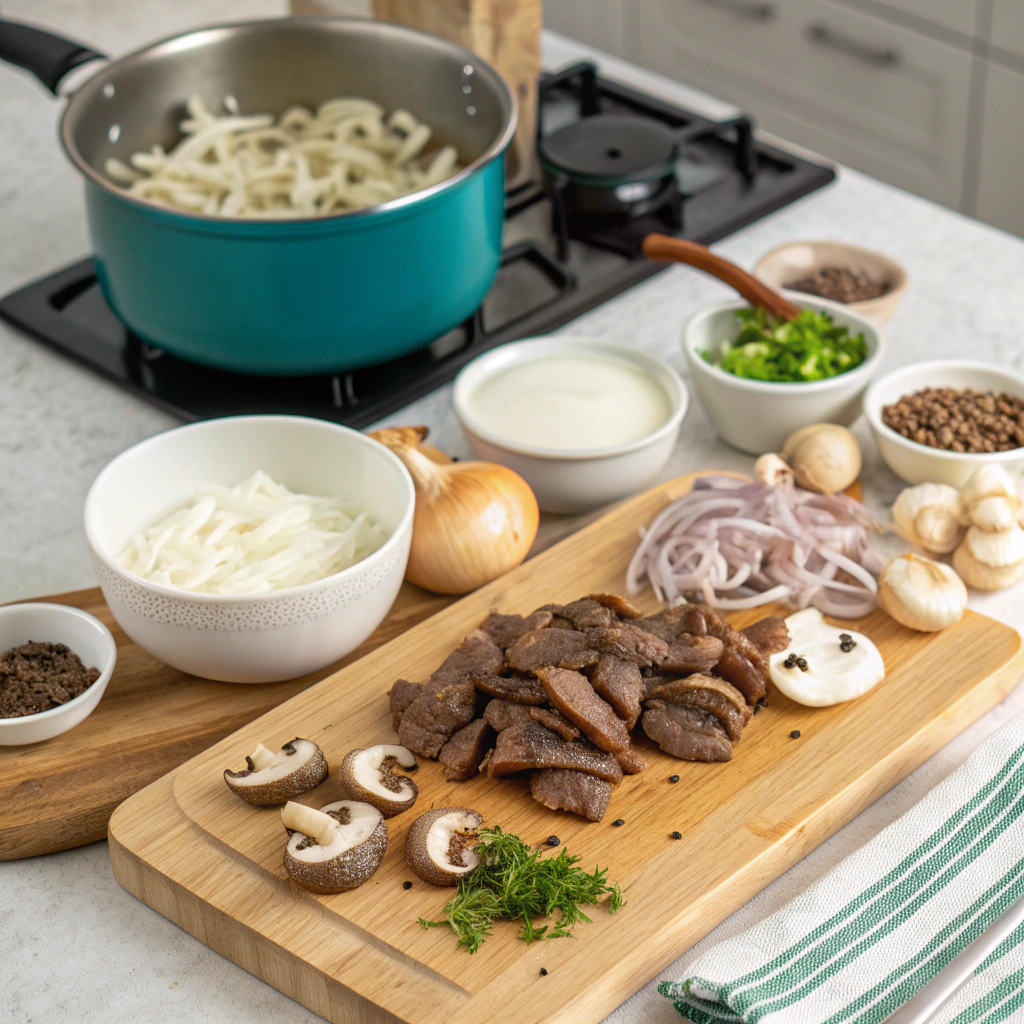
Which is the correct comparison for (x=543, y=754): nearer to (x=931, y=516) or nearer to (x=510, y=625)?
(x=510, y=625)

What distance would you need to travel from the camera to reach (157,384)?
74.0 inches

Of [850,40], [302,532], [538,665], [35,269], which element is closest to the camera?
[538,665]

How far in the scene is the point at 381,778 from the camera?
1.25 metres

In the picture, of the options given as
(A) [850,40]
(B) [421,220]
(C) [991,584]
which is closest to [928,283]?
(C) [991,584]

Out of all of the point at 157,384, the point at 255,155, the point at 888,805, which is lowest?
the point at 888,805

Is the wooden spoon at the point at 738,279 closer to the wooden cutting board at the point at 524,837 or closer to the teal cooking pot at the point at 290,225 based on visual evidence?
the teal cooking pot at the point at 290,225

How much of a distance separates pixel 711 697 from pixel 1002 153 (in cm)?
233

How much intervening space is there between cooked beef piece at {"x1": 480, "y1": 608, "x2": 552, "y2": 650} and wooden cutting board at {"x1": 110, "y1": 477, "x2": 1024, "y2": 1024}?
0.20 ft

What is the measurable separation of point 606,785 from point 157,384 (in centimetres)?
100

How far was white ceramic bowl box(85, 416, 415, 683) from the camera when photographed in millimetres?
1315

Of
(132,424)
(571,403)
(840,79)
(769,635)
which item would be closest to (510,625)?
(769,635)

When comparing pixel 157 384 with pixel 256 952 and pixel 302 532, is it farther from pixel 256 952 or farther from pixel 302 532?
pixel 256 952

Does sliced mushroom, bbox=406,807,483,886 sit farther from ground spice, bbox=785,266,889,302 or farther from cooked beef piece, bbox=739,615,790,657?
ground spice, bbox=785,266,889,302

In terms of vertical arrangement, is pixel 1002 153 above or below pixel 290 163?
below
